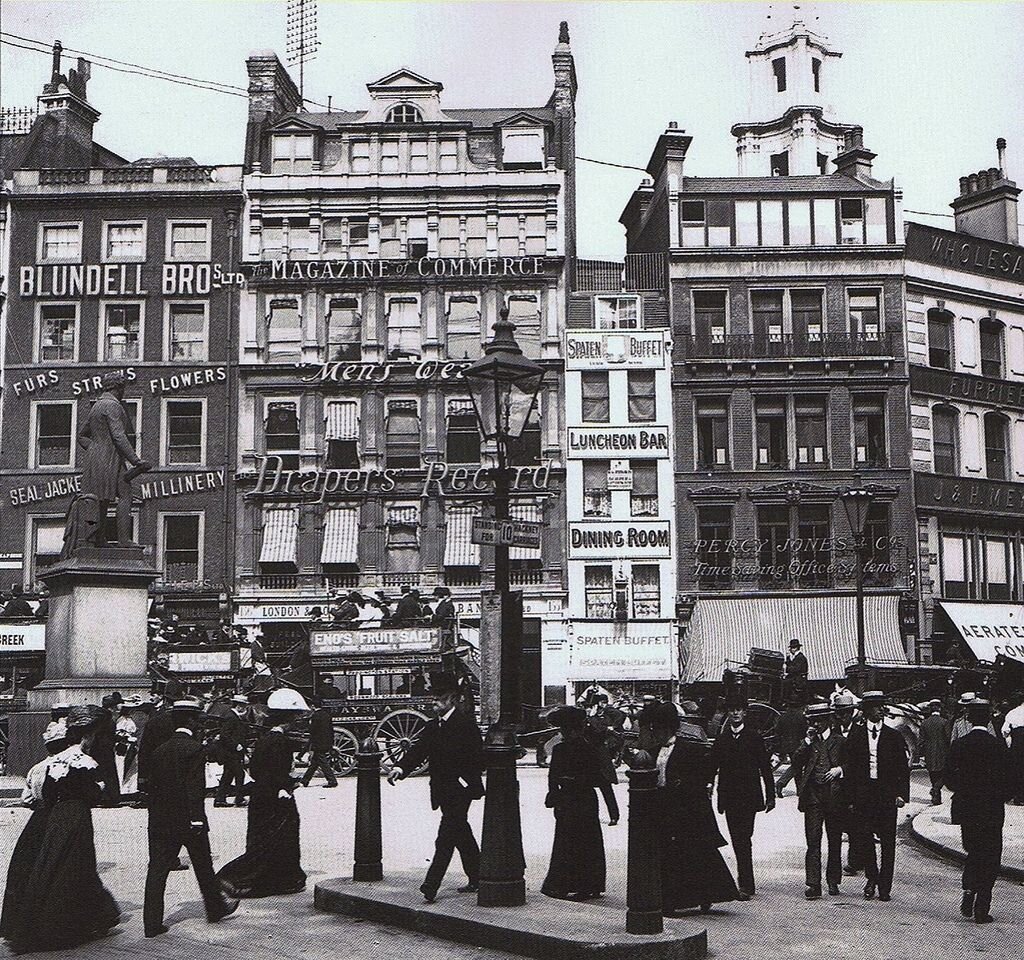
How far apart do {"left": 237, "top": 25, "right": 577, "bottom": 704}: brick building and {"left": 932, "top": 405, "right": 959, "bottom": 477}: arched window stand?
1187 centimetres

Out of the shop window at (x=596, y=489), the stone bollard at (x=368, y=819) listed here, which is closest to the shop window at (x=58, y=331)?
the shop window at (x=596, y=489)

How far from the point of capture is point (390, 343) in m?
43.5

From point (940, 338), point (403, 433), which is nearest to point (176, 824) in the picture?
point (403, 433)

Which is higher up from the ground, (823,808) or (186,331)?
(186,331)

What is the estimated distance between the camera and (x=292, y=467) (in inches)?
1688

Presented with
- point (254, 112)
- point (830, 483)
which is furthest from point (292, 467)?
point (830, 483)

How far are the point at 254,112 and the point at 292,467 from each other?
12.1 m

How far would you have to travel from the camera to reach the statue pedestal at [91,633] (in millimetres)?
18766

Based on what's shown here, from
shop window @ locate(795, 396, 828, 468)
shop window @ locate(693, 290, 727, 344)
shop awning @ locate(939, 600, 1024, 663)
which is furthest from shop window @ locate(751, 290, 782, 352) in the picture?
shop awning @ locate(939, 600, 1024, 663)

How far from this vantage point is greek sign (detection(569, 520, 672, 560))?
42.3m

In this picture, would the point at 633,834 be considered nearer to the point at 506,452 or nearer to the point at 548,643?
the point at 506,452

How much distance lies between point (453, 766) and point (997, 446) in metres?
38.2

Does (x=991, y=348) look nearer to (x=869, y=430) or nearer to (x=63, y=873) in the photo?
(x=869, y=430)

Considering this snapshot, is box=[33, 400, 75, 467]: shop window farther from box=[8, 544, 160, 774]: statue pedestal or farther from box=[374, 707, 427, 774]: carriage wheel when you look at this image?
box=[8, 544, 160, 774]: statue pedestal
